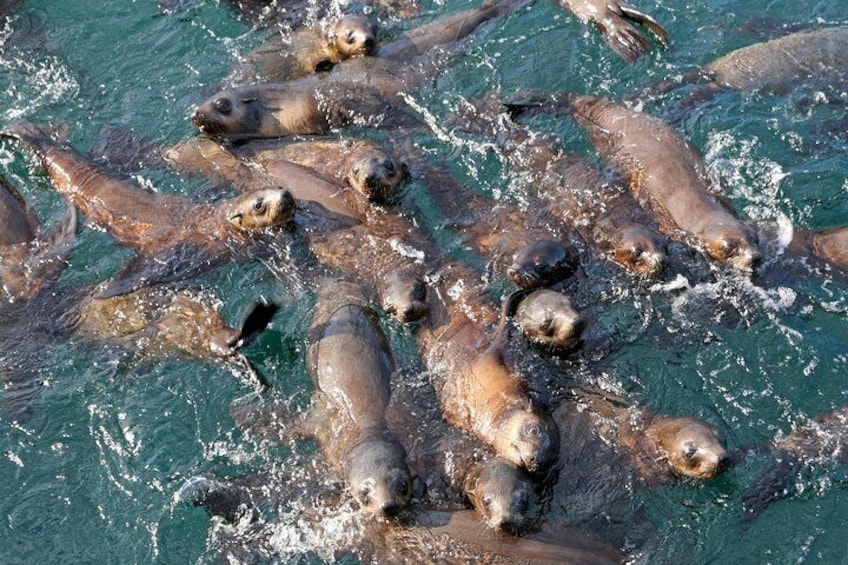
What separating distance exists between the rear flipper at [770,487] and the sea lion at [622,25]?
5.04 m

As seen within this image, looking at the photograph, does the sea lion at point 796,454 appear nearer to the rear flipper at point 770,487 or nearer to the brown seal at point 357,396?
the rear flipper at point 770,487

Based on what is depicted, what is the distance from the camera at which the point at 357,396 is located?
7.09 metres

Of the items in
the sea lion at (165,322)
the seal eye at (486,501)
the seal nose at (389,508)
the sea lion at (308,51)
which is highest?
the sea lion at (308,51)

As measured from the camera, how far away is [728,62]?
9961mm

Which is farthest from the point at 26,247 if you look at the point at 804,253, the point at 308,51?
the point at 804,253

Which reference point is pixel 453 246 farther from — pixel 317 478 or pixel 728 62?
pixel 728 62

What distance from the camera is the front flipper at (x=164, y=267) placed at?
8.12 metres

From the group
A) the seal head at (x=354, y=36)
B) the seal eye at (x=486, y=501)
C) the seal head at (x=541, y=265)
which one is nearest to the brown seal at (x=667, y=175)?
the seal head at (x=541, y=265)

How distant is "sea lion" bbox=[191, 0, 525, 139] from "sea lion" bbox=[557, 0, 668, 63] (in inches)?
97.4

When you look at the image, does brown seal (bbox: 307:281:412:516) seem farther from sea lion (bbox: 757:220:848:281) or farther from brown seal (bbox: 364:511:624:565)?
sea lion (bbox: 757:220:848:281)

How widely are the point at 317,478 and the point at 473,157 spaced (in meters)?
3.94

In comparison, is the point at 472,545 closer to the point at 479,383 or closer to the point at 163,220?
the point at 479,383

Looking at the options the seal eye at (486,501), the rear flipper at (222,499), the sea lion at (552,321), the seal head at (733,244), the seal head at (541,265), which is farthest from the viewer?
the seal head at (733,244)

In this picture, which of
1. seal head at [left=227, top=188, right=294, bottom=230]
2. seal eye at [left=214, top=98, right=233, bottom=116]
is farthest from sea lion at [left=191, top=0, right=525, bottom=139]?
seal head at [left=227, top=188, right=294, bottom=230]
